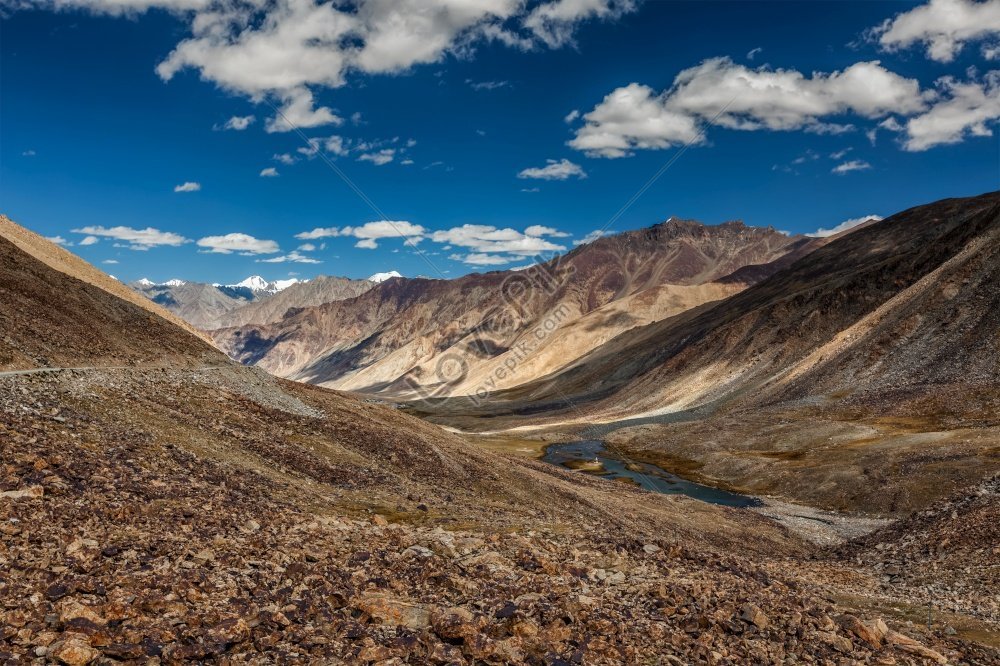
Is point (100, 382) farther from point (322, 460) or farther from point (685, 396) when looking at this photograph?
point (685, 396)

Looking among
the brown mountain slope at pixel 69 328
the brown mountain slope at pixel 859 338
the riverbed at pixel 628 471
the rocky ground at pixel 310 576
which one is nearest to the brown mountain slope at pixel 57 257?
the brown mountain slope at pixel 69 328

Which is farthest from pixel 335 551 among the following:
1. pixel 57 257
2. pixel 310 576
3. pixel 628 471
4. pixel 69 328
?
pixel 628 471

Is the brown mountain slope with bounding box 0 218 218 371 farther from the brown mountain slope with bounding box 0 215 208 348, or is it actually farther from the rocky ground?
the brown mountain slope with bounding box 0 215 208 348

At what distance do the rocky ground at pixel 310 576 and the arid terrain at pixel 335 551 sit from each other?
2.9 inches

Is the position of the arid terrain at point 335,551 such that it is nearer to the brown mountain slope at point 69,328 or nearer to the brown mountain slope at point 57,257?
the brown mountain slope at point 69,328

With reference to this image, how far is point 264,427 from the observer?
36.4 metres

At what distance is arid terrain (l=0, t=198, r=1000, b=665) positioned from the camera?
13.0m

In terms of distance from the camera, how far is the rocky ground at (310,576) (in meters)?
12.5

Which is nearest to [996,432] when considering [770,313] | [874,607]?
[874,607]

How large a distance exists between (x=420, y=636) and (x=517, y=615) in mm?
2439

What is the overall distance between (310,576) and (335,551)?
2.67 metres

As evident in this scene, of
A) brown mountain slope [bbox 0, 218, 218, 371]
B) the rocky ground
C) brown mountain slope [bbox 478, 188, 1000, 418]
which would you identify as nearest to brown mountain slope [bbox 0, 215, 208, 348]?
brown mountain slope [bbox 0, 218, 218, 371]

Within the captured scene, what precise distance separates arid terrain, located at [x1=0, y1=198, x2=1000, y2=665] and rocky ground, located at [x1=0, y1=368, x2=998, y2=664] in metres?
0.07

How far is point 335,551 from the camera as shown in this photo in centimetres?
1838
